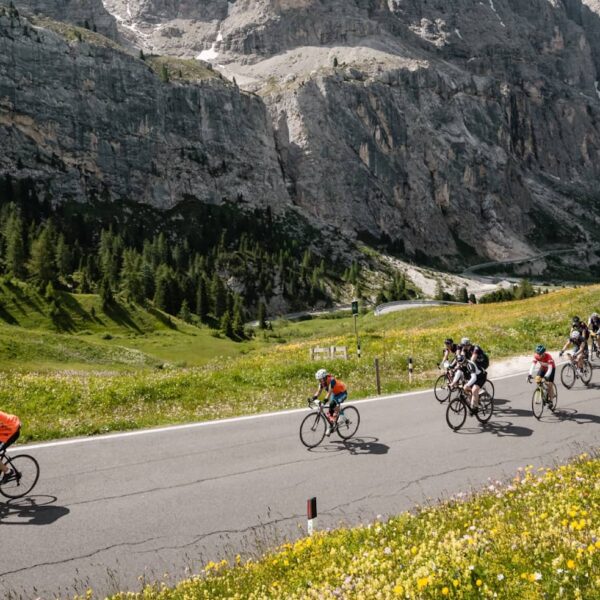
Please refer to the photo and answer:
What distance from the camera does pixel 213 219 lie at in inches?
6781

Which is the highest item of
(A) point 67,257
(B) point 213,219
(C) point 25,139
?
(C) point 25,139

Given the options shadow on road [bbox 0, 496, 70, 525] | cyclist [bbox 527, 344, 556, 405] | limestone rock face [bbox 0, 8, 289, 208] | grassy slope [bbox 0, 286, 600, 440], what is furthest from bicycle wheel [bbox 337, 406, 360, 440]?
limestone rock face [bbox 0, 8, 289, 208]

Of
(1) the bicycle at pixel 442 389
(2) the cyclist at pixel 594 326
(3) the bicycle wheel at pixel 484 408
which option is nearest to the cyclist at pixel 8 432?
(3) the bicycle wheel at pixel 484 408

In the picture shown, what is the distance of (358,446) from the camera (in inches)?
569

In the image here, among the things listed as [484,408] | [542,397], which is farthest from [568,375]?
[484,408]

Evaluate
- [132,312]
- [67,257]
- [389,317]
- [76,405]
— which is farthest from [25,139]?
[76,405]

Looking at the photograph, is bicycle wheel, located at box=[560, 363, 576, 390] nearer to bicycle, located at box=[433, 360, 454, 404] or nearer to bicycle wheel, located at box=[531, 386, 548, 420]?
bicycle, located at box=[433, 360, 454, 404]

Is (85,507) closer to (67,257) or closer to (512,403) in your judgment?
(512,403)

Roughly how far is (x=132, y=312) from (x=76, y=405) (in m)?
59.2

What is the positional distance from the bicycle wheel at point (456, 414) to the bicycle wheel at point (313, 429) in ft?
14.3

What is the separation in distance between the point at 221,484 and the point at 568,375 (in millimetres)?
17698

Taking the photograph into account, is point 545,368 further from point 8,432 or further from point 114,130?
point 114,130

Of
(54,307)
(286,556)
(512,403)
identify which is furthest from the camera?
(54,307)

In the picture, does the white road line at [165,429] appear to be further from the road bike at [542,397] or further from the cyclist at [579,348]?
the cyclist at [579,348]
